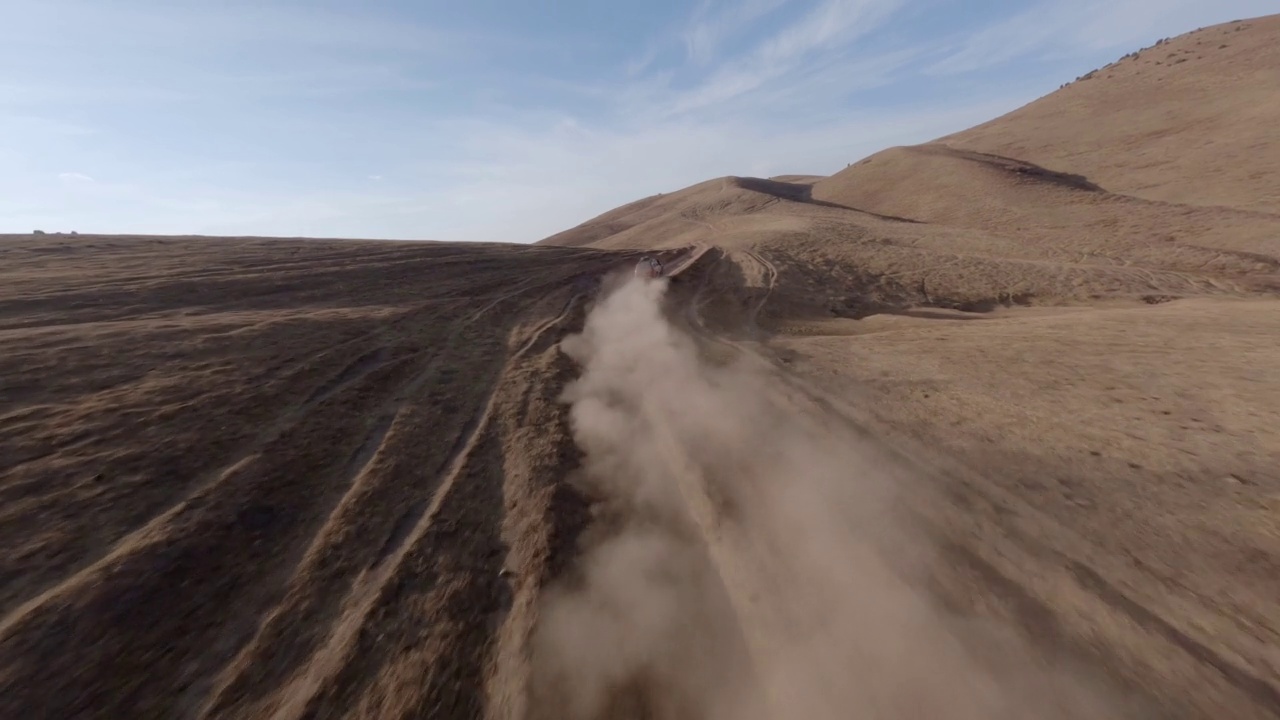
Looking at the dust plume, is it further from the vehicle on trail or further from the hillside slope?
the hillside slope

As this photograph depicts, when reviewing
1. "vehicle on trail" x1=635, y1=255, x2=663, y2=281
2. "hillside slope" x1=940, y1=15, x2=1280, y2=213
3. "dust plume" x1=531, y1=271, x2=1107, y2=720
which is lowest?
"dust plume" x1=531, y1=271, x2=1107, y2=720

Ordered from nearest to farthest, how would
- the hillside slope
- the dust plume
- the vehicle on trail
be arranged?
the dust plume, the vehicle on trail, the hillside slope

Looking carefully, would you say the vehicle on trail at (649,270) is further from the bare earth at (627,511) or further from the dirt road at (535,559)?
the dirt road at (535,559)

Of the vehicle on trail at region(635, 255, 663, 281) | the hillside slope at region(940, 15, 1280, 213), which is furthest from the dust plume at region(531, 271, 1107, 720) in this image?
the hillside slope at region(940, 15, 1280, 213)

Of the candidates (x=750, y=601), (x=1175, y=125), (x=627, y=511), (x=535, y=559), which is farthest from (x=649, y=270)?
(x=1175, y=125)

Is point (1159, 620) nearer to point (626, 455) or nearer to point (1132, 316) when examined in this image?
Answer: point (626, 455)

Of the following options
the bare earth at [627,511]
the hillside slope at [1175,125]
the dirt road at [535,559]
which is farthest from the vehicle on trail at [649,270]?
the hillside slope at [1175,125]
